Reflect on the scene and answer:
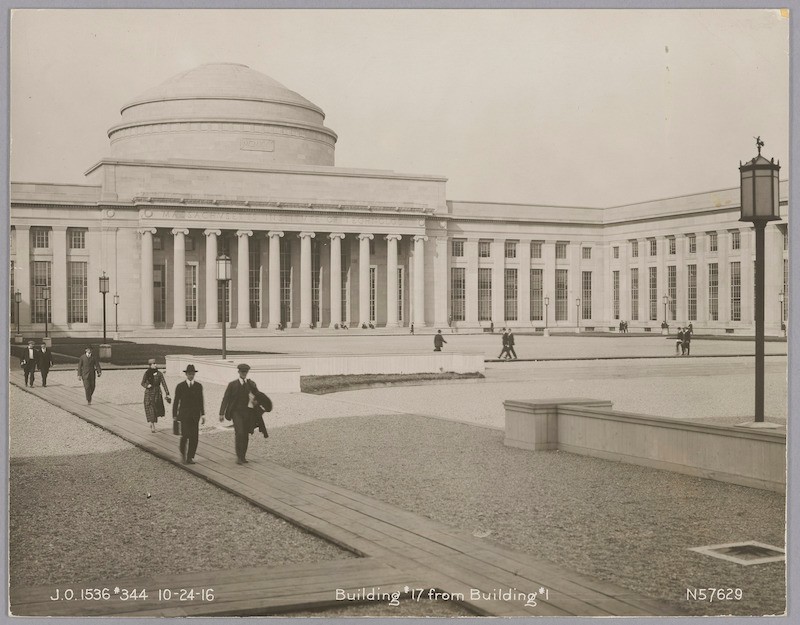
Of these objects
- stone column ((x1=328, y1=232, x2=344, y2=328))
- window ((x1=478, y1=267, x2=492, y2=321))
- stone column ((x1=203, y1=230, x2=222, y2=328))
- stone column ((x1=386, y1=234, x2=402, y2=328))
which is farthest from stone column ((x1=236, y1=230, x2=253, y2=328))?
window ((x1=478, y1=267, x2=492, y2=321))

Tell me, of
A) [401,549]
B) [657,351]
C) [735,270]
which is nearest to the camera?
[401,549]

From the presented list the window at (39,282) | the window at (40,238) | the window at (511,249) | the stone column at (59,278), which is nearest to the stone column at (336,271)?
the window at (511,249)

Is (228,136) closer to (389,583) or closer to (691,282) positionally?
(691,282)

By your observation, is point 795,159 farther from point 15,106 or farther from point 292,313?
point 292,313

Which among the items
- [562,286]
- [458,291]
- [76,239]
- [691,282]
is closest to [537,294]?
[562,286]

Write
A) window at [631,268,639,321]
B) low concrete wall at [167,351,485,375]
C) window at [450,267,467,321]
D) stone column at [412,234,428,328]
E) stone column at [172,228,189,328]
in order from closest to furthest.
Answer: low concrete wall at [167,351,485,375]
window at [631,268,639,321]
stone column at [172,228,189,328]
stone column at [412,234,428,328]
window at [450,267,467,321]

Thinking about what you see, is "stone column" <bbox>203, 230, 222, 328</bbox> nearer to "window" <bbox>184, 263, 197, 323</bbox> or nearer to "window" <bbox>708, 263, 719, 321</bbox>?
"window" <bbox>184, 263, 197, 323</bbox>

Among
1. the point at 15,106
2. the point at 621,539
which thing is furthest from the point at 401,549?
the point at 15,106
